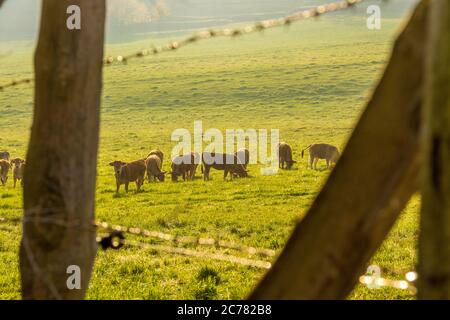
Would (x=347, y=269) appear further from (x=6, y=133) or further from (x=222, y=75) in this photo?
(x=222, y=75)

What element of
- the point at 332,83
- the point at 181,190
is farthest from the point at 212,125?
the point at 181,190

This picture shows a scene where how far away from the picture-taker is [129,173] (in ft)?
69.2

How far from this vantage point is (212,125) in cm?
3875

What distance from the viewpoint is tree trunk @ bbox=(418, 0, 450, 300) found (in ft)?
5.22

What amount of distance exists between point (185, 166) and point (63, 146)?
68.5 ft

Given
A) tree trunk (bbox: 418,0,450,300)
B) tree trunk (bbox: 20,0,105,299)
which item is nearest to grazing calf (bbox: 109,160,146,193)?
tree trunk (bbox: 20,0,105,299)

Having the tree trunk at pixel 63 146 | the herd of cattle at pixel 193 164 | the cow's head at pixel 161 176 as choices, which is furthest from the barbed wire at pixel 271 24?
the cow's head at pixel 161 176

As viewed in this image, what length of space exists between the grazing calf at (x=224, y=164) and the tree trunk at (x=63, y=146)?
65.3 ft

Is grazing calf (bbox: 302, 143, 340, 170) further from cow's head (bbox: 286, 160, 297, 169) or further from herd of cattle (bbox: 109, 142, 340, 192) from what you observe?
cow's head (bbox: 286, 160, 297, 169)

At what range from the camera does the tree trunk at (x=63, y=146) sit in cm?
265

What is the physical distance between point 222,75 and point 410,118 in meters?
51.8

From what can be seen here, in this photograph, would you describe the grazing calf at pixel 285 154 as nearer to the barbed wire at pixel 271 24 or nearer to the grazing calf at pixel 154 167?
the grazing calf at pixel 154 167

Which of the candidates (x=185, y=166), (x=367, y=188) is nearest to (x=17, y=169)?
(x=185, y=166)
